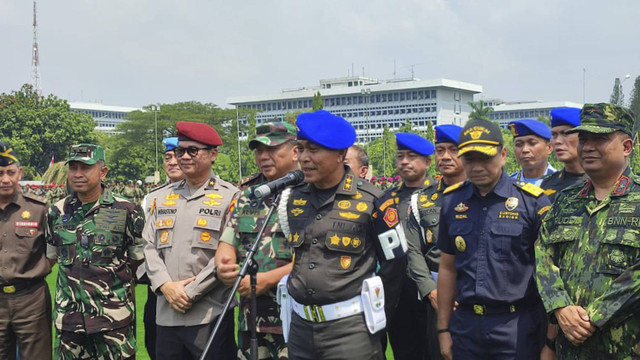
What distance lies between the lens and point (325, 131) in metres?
3.67

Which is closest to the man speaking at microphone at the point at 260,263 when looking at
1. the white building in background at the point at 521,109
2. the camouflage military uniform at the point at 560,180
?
the camouflage military uniform at the point at 560,180

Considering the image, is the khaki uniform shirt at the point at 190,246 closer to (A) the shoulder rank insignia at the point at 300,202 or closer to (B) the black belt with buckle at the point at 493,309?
(A) the shoulder rank insignia at the point at 300,202

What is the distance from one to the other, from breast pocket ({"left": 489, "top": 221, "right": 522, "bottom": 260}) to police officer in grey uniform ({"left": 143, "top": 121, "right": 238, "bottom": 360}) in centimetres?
191

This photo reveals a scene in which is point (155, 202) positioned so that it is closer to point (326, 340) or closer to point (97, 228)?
point (97, 228)

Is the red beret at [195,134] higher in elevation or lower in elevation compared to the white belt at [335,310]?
higher

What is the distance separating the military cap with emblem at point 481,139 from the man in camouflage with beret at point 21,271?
3.66m

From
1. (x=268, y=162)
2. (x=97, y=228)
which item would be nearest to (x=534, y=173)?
(x=268, y=162)

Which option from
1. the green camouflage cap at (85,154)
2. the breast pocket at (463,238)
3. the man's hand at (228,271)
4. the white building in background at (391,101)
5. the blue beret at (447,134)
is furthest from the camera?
the white building in background at (391,101)

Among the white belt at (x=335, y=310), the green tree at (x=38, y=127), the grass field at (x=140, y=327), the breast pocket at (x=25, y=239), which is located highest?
the green tree at (x=38, y=127)

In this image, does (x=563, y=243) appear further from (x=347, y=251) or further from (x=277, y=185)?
(x=277, y=185)

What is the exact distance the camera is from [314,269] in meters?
3.62

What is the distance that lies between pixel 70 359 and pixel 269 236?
6.20 feet

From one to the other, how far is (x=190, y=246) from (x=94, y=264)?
33.4 inches

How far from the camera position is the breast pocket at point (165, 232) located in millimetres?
4652
